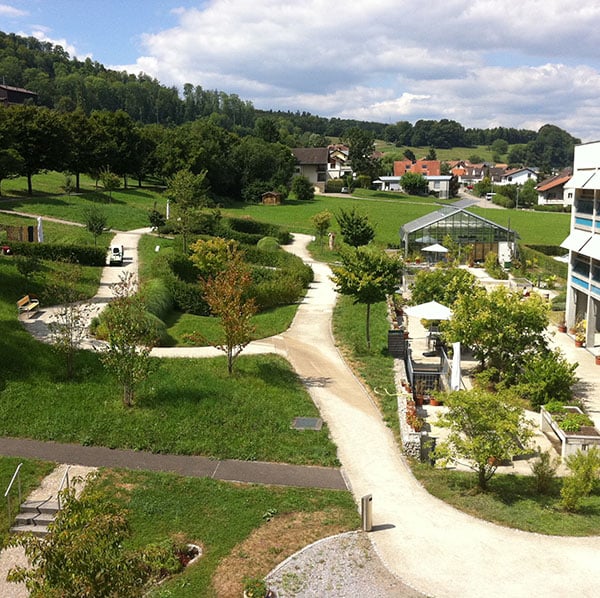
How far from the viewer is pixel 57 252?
33.4m

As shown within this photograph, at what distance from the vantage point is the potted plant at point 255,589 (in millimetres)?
10172

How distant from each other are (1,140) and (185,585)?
44184 mm

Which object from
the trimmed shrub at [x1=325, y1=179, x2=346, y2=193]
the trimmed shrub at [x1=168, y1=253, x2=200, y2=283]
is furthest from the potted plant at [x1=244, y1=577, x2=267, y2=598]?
the trimmed shrub at [x1=325, y1=179, x2=346, y2=193]

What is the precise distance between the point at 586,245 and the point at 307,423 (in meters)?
16.5

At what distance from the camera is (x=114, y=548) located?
8062mm

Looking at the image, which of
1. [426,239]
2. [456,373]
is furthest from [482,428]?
[426,239]

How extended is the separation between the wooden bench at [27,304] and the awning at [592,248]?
74.6 feet

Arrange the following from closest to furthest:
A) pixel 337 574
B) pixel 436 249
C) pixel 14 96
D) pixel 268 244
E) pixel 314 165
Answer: pixel 337 574
pixel 436 249
pixel 268 244
pixel 314 165
pixel 14 96

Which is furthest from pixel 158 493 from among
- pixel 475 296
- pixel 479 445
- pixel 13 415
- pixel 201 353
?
pixel 475 296

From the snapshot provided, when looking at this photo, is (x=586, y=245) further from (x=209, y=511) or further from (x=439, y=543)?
(x=209, y=511)

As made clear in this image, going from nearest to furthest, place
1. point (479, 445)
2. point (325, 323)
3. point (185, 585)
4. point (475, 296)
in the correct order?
point (185, 585), point (479, 445), point (475, 296), point (325, 323)

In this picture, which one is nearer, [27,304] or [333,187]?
[27,304]

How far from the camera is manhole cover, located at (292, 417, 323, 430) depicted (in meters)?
17.5

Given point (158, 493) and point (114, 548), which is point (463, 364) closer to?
point (158, 493)
